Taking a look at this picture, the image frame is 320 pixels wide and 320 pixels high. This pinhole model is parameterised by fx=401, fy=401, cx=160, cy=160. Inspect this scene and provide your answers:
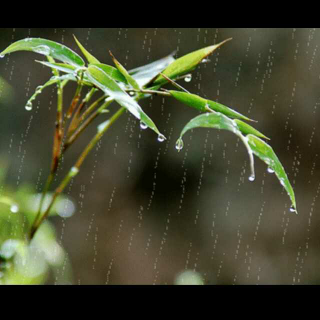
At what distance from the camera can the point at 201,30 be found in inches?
69.8

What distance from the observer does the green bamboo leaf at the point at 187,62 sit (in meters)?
0.40

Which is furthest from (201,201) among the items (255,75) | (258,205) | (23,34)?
(23,34)

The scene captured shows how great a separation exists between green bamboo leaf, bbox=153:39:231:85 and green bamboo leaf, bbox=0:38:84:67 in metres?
0.09

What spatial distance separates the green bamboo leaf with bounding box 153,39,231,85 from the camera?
1.32 feet

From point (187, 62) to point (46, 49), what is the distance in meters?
0.14

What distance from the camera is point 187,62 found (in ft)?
1.34

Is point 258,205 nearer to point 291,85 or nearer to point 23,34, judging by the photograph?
point 291,85

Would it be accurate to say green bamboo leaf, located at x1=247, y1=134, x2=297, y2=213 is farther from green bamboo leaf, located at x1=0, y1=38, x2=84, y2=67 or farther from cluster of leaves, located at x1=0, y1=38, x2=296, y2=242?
green bamboo leaf, located at x1=0, y1=38, x2=84, y2=67

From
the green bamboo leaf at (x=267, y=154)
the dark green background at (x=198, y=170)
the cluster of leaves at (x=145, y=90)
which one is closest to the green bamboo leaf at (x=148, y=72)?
the cluster of leaves at (x=145, y=90)

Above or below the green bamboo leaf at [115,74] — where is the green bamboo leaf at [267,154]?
below

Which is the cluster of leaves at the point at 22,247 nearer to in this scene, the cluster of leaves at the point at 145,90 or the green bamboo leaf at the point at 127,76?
the cluster of leaves at the point at 145,90

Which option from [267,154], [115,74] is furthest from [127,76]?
[267,154]

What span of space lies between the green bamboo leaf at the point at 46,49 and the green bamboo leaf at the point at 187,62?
92 mm

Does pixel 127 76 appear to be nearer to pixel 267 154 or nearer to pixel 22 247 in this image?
pixel 267 154
